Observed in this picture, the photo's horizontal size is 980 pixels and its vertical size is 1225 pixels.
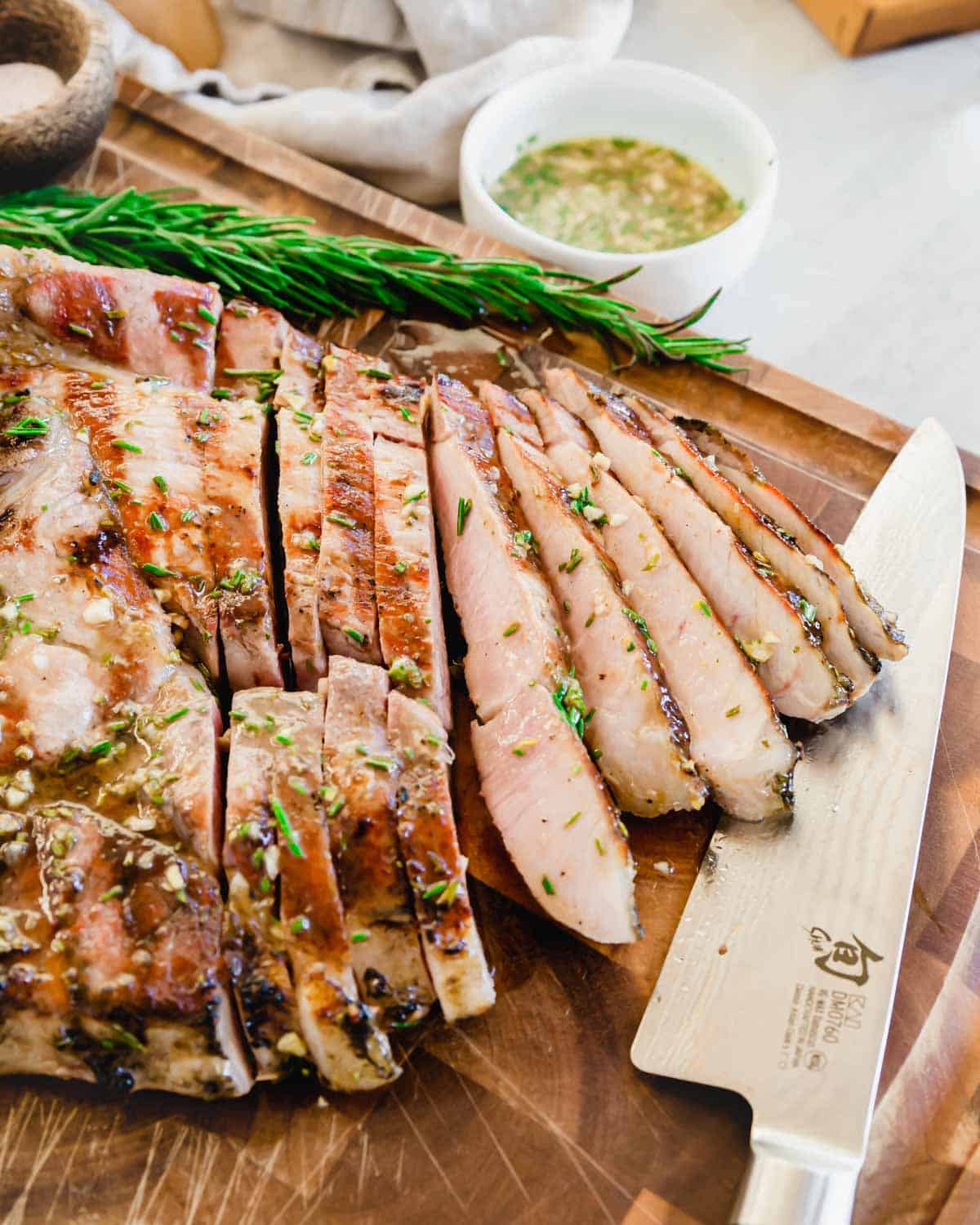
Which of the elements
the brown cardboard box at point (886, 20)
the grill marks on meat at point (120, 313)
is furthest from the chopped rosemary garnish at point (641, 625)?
the brown cardboard box at point (886, 20)

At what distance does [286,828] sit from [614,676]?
0.91 m

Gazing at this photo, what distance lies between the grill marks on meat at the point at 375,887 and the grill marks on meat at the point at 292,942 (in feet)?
0.12

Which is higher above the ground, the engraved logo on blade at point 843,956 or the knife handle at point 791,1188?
the engraved logo on blade at point 843,956

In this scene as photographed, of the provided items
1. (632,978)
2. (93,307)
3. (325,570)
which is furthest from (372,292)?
(632,978)

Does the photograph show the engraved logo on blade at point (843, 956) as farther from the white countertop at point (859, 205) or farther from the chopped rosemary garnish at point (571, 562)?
the white countertop at point (859, 205)

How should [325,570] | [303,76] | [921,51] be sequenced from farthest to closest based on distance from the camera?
[921,51]
[303,76]
[325,570]

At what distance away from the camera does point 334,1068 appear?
2299mm

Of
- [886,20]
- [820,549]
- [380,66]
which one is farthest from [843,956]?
[886,20]

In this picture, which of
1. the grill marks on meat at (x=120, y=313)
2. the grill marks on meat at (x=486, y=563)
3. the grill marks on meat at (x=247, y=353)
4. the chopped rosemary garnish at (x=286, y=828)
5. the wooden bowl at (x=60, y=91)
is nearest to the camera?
the chopped rosemary garnish at (x=286, y=828)

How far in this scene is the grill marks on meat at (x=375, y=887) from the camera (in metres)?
2.31

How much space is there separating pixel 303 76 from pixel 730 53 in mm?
2259

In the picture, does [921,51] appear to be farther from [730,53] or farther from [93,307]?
[93,307]

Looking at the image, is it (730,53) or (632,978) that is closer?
(632,978)

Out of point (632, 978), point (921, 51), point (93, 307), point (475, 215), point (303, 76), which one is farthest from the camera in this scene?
point (921, 51)
